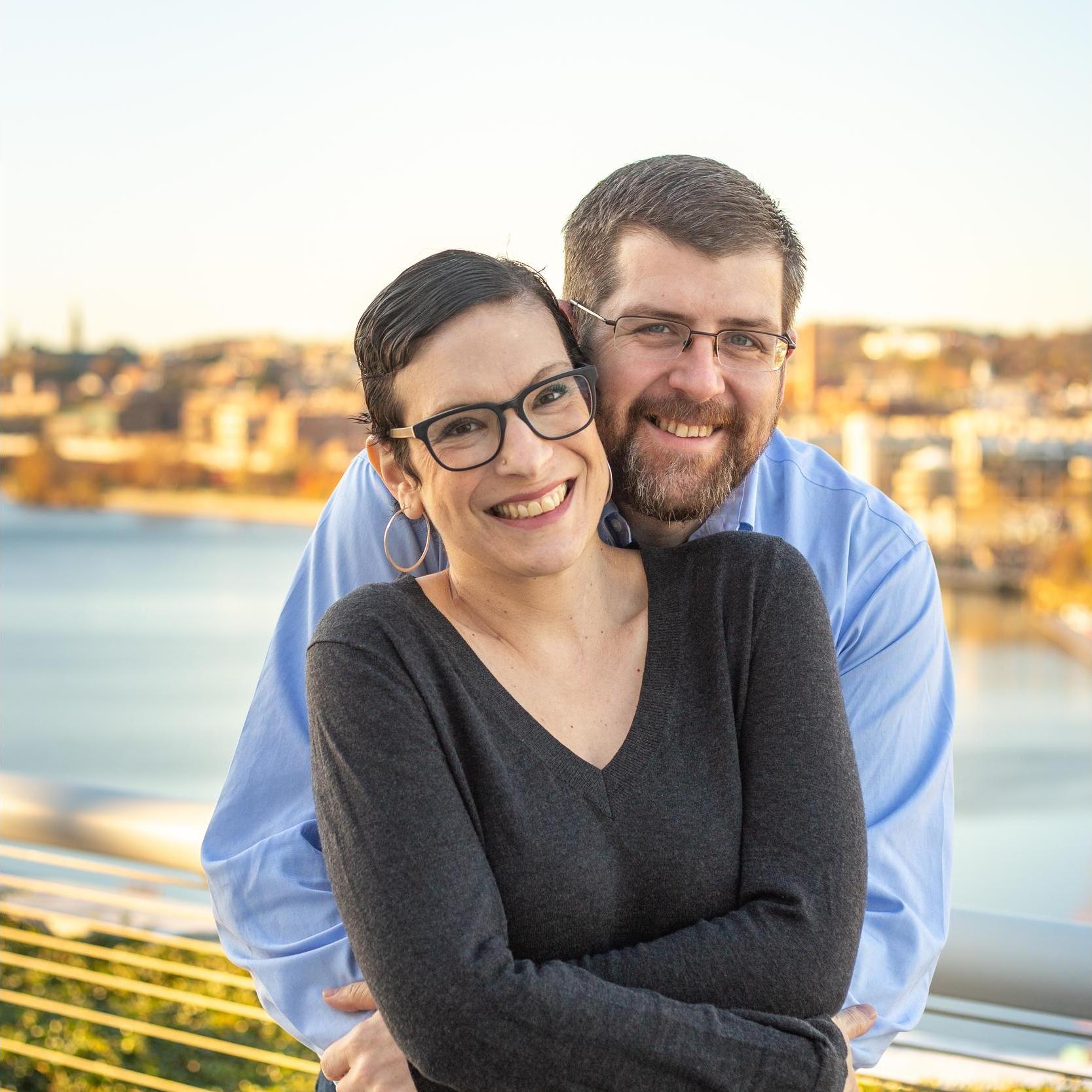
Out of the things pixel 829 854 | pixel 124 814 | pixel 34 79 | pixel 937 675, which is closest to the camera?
pixel 829 854

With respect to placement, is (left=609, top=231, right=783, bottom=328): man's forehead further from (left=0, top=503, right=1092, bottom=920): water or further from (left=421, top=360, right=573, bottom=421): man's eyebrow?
(left=0, top=503, right=1092, bottom=920): water

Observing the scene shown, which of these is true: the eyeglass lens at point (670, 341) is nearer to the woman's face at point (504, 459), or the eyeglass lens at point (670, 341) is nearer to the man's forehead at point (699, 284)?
the man's forehead at point (699, 284)

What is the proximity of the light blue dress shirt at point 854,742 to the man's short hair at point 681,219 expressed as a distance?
319 mm

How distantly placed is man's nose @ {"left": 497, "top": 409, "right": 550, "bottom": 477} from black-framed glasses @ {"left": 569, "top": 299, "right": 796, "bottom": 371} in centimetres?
37

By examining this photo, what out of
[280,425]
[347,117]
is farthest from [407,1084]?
[347,117]

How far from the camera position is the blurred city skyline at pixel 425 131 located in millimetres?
24375

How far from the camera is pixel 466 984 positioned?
1.25 metres

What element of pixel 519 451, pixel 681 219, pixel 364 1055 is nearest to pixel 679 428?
pixel 681 219

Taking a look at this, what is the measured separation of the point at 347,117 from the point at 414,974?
99.1ft

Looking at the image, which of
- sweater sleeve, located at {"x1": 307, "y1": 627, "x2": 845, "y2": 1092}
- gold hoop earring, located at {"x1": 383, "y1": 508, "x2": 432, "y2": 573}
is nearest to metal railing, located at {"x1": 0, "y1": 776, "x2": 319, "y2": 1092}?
gold hoop earring, located at {"x1": 383, "y1": 508, "x2": 432, "y2": 573}

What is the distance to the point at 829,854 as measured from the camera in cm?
138

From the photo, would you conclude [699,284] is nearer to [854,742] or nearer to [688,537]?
[688,537]

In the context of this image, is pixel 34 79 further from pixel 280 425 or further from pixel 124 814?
pixel 124 814

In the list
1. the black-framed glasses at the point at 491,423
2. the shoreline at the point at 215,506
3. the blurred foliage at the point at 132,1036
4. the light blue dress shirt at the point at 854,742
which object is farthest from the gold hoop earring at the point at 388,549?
the shoreline at the point at 215,506
